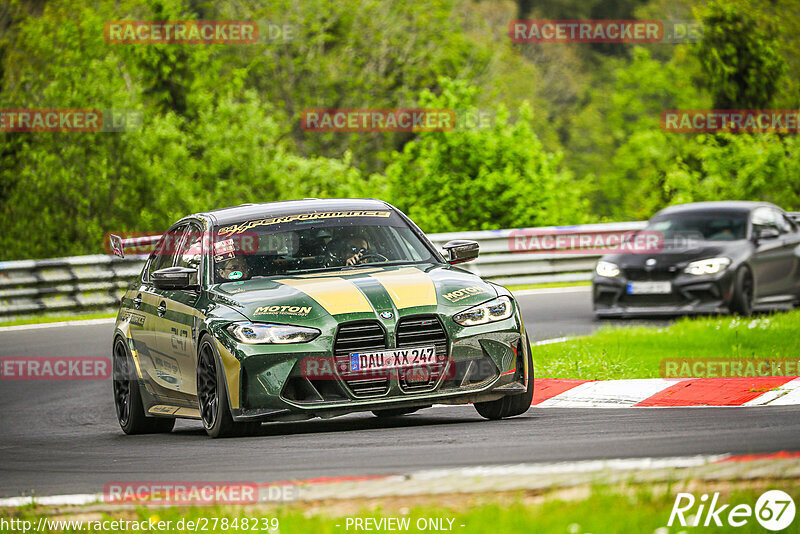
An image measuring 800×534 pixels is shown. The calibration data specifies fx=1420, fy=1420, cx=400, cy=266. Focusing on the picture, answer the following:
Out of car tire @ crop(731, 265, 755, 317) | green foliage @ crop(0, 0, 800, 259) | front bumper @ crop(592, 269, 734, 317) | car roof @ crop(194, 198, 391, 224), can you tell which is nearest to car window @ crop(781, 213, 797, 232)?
car tire @ crop(731, 265, 755, 317)

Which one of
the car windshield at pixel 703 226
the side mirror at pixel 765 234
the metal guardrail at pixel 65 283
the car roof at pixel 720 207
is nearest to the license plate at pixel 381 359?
the car windshield at pixel 703 226

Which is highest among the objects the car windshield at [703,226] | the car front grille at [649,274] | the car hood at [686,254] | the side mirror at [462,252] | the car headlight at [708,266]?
the side mirror at [462,252]

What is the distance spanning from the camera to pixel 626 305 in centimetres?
1742

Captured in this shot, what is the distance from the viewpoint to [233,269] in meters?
9.71

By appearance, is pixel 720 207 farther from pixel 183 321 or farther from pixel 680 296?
pixel 183 321

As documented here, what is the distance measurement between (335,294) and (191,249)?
187 cm

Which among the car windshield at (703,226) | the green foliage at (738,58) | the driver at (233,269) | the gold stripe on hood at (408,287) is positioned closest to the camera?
the gold stripe on hood at (408,287)

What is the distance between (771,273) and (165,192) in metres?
14.7

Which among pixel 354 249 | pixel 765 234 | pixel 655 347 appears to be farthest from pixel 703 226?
pixel 354 249

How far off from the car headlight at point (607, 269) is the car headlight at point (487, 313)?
28.3ft

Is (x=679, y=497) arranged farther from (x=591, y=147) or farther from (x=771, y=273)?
(x=591, y=147)

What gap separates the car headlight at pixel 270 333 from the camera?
→ 858cm

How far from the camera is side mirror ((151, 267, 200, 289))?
9586 millimetres

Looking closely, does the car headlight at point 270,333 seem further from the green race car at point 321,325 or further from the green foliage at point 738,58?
the green foliage at point 738,58
